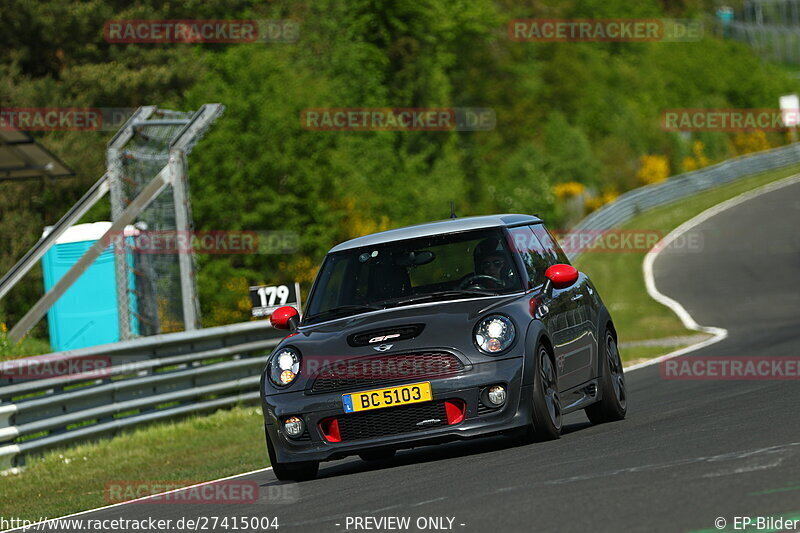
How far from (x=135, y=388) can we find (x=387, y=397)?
21.9ft

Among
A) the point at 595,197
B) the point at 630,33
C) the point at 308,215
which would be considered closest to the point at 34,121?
the point at 308,215

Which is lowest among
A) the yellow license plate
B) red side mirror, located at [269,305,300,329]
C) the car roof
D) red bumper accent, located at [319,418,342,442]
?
red bumper accent, located at [319,418,342,442]

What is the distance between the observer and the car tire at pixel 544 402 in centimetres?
902

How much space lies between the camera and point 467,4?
6406 cm

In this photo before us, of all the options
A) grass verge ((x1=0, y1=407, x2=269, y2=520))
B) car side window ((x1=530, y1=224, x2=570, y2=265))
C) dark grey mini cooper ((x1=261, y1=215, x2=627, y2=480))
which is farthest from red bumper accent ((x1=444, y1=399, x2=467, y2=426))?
grass verge ((x1=0, y1=407, x2=269, y2=520))

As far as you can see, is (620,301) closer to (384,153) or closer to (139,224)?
(139,224)

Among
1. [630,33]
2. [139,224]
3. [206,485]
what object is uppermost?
[630,33]

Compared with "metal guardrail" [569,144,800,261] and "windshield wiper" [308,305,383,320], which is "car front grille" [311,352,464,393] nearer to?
"windshield wiper" [308,305,383,320]

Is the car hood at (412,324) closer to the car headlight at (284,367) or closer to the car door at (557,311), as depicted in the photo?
the car headlight at (284,367)

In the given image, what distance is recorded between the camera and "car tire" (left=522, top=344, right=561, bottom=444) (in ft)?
29.6

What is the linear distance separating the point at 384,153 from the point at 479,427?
147 feet

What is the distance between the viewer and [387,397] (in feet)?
29.2

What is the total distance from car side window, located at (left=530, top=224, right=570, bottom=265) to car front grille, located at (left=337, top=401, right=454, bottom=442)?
226 cm

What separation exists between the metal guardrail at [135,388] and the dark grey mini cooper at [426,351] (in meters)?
4.07
